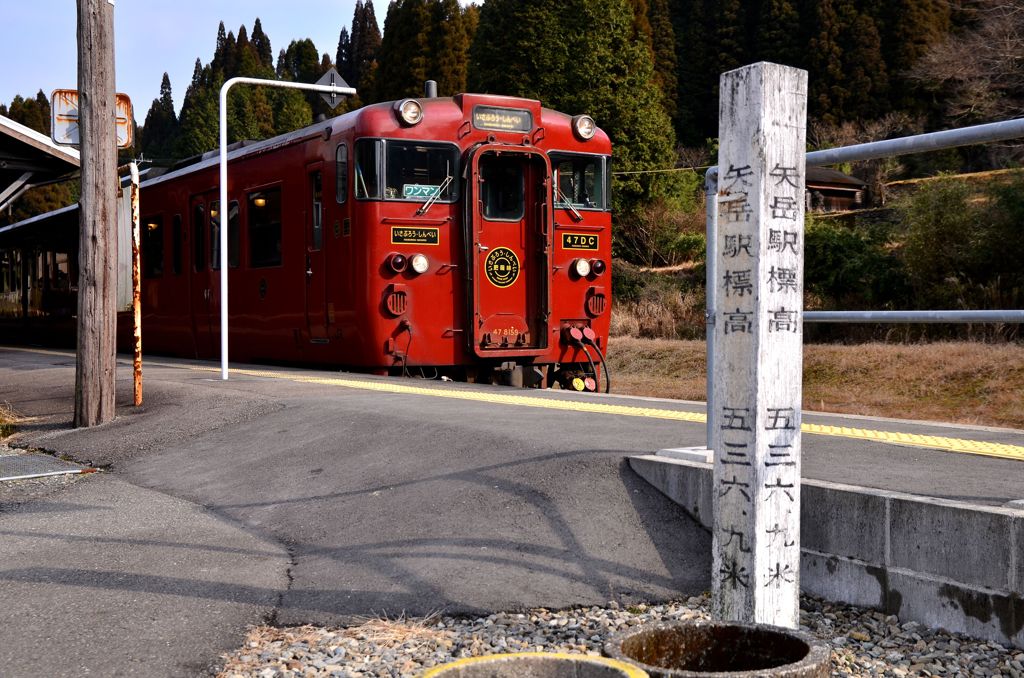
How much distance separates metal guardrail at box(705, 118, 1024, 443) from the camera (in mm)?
4188

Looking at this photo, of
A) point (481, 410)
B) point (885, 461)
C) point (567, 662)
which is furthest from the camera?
point (481, 410)

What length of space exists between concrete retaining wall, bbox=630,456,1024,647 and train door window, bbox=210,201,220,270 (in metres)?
11.1

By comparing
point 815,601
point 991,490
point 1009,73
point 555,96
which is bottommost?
point 815,601

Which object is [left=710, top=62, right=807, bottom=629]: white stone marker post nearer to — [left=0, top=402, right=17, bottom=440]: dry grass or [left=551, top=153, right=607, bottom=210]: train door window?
[left=0, top=402, right=17, bottom=440]: dry grass

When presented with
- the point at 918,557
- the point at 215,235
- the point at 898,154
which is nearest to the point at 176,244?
the point at 215,235

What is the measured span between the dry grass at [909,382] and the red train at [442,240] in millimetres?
3708

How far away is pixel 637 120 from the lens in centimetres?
3775

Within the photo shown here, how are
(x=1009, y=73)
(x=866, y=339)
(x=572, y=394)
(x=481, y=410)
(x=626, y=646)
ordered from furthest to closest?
(x=1009, y=73) < (x=866, y=339) < (x=572, y=394) < (x=481, y=410) < (x=626, y=646)

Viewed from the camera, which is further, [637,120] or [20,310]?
[637,120]

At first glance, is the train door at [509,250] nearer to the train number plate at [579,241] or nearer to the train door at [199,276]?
the train number plate at [579,241]

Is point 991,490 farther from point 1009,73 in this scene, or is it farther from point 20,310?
point 20,310

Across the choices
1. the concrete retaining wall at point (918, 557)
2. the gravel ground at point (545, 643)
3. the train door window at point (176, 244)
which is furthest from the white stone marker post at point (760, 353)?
the train door window at point (176, 244)

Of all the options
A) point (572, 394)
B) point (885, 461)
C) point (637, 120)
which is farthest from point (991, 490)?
point (637, 120)

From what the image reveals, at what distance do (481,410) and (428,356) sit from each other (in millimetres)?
3678
